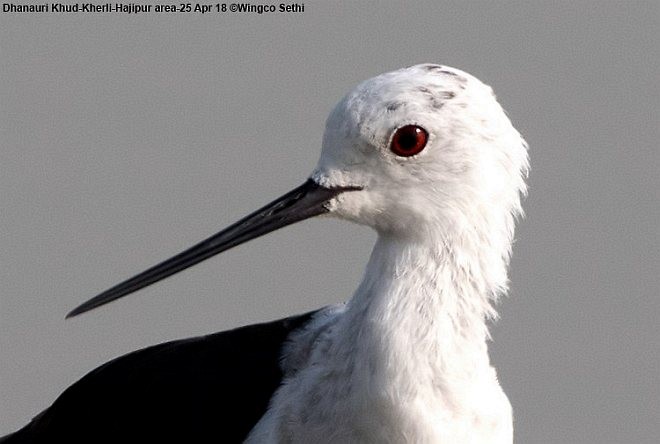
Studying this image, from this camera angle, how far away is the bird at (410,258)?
4.97 m

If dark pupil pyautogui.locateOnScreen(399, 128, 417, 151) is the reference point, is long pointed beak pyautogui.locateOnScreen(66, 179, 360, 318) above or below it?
below

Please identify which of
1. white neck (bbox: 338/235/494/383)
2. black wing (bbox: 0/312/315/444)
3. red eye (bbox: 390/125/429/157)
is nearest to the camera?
red eye (bbox: 390/125/429/157)

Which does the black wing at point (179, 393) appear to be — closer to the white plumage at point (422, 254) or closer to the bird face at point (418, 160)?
the white plumage at point (422, 254)

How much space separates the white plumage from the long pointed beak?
7 cm

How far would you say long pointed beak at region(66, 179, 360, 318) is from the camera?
203 inches

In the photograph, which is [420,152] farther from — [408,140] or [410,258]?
[410,258]

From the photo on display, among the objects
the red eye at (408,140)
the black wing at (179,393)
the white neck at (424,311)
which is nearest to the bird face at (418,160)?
the red eye at (408,140)

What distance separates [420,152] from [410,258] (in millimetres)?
453

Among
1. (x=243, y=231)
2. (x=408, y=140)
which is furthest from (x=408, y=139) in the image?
(x=243, y=231)

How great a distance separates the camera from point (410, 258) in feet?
16.7

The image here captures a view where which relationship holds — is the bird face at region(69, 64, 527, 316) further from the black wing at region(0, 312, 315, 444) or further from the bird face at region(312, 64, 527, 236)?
the black wing at region(0, 312, 315, 444)

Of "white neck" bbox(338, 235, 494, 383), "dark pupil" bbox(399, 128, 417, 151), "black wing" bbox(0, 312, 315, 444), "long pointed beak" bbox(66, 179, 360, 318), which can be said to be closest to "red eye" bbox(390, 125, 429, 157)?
"dark pupil" bbox(399, 128, 417, 151)

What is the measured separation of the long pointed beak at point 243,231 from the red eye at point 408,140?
0.86ft

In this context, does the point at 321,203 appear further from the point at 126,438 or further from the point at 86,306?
the point at 126,438
